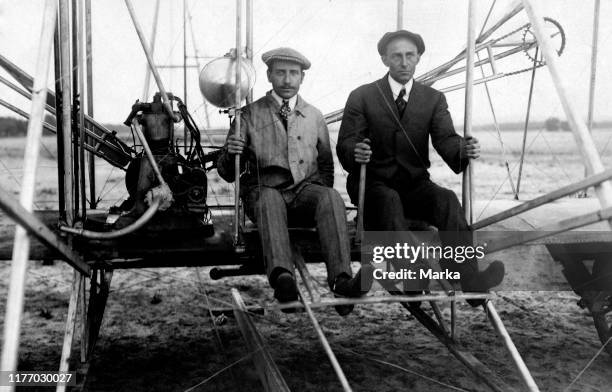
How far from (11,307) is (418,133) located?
9.78 ft

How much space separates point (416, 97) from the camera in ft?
14.6

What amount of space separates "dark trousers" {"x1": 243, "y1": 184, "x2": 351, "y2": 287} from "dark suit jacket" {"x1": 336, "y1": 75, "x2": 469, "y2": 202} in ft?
1.36

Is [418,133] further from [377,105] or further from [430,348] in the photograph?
[430,348]

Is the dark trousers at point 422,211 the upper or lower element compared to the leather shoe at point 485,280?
upper

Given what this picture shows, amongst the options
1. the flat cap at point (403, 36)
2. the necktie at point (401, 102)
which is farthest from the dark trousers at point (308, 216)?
the flat cap at point (403, 36)

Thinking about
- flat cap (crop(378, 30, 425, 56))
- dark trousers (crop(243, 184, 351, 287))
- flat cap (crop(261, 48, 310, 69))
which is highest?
flat cap (crop(378, 30, 425, 56))

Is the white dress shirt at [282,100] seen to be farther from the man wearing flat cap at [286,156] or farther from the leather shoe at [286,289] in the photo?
the leather shoe at [286,289]

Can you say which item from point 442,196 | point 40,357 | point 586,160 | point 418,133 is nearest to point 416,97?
point 418,133

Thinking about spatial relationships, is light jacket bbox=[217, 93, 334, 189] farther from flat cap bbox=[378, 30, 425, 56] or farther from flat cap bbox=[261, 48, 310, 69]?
flat cap bbox=[378, 30, 425, 56]

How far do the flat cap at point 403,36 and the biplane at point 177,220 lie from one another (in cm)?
57

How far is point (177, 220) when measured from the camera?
4.24m

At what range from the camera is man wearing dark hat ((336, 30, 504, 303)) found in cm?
419

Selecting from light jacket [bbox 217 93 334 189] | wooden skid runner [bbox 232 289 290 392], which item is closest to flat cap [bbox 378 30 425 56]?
light jacket [bbox 217 93 334 189]

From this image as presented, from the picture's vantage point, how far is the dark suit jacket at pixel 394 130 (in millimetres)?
4375
